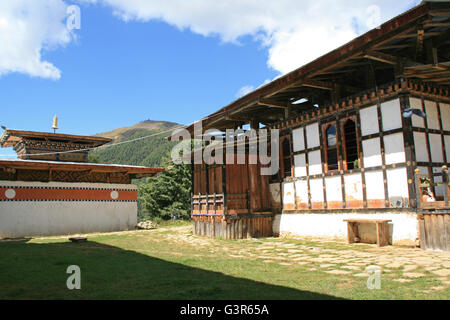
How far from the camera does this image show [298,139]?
46.8 ft

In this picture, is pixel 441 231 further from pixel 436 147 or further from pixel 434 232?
pixel 436 147

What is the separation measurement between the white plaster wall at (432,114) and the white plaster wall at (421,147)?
595 mm

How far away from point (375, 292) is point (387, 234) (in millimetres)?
6186

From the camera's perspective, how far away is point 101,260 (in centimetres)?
880

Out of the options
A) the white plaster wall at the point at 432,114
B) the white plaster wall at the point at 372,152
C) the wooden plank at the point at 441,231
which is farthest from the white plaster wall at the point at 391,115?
the wooden plank at the point at 441,231

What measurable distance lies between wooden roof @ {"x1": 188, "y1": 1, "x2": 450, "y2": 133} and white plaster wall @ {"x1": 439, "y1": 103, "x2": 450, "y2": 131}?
0.73 m

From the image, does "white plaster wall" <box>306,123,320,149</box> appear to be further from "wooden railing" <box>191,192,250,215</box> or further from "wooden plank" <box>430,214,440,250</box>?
"wooden plank" <box>430,214,440,250</box>

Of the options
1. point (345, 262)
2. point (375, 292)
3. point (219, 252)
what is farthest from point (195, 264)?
point (375, 292)

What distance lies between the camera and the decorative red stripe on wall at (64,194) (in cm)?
1828

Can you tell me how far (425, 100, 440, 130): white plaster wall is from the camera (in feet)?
36.2

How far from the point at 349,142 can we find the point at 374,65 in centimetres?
274

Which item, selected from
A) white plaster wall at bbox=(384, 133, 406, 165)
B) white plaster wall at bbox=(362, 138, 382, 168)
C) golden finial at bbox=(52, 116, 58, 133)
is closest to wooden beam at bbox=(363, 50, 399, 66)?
white plaster wall at bbox=(384, 133, 406, 165)

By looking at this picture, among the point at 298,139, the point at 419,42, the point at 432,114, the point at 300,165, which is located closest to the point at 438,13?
the point at 419,42

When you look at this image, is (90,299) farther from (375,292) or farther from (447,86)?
(447,86)
